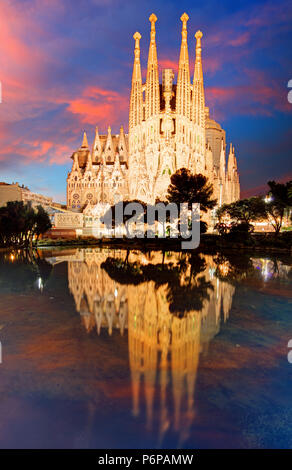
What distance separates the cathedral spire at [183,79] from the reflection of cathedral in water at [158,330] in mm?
51287

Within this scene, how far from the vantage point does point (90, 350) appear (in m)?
4.53

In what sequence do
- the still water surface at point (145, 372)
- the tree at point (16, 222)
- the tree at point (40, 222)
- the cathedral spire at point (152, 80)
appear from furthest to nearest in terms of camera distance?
the cathedral spire at point (152, 80)
the tree at point (40, 222)
the tree at point (16, 222)
the still water surface at point (145, 372)

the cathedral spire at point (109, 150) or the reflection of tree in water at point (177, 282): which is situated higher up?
the cathedral spire at point (109, 150)

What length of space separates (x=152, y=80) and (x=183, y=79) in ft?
18.9

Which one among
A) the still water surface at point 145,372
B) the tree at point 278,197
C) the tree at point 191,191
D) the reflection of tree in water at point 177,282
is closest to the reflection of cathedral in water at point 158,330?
the still water surface at point 145,372

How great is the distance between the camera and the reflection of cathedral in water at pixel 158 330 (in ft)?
10.7

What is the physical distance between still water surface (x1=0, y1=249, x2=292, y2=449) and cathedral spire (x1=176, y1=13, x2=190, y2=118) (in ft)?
175

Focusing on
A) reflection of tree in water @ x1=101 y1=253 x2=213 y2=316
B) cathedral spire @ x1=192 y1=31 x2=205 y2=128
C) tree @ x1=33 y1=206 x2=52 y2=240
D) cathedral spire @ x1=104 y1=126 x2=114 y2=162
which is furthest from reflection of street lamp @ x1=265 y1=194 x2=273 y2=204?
cathedral spire @ x1=104 y1=126 x2=114 y2=162

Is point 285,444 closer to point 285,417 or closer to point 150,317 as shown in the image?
point 285,417

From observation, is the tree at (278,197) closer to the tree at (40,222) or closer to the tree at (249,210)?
the tree at (249,210)

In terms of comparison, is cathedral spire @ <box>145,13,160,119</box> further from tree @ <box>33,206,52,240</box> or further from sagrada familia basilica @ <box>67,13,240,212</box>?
tree @ <box>33,206,52,240</box>

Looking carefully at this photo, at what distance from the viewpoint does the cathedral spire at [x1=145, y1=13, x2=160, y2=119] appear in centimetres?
5209

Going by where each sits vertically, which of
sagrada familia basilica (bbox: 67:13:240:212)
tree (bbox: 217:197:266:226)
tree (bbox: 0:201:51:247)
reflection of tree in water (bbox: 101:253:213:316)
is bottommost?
reflection of tree in water (bbox: 101:253:213:316)
